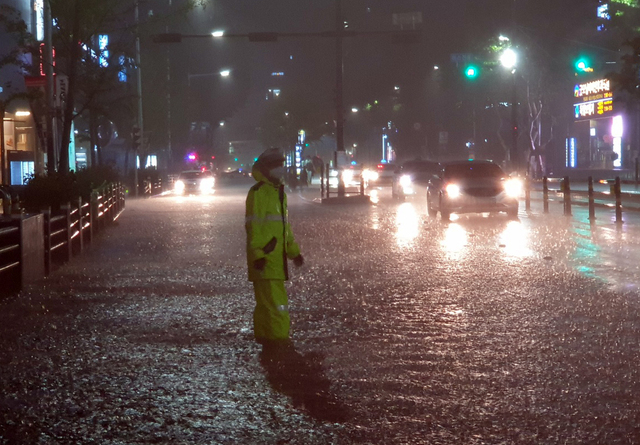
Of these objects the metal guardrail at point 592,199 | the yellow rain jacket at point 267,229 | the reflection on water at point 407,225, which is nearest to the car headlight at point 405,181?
the metal guardrail at point 592,199

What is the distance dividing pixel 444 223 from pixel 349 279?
11665mm

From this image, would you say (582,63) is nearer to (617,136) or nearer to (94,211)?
(94,211)

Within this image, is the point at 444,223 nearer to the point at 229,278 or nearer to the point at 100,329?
the point at 229,278

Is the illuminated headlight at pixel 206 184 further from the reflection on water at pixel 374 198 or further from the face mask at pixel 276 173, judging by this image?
the face mask at pixel 276 173

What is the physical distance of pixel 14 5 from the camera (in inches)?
1448

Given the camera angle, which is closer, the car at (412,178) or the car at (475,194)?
the car at (475,194)

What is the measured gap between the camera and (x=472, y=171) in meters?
26.4

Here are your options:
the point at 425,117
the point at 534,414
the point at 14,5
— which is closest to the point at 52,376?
the point at 534,414

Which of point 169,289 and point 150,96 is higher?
point 150,96

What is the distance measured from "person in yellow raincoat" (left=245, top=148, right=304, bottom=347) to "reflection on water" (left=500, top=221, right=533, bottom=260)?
804 centimetres

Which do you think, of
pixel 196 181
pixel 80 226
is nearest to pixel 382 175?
pixel 196 181

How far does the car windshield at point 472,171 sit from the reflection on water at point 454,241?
236cm

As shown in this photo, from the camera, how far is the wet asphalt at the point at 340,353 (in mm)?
5875

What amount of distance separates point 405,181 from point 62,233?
1037 inches
